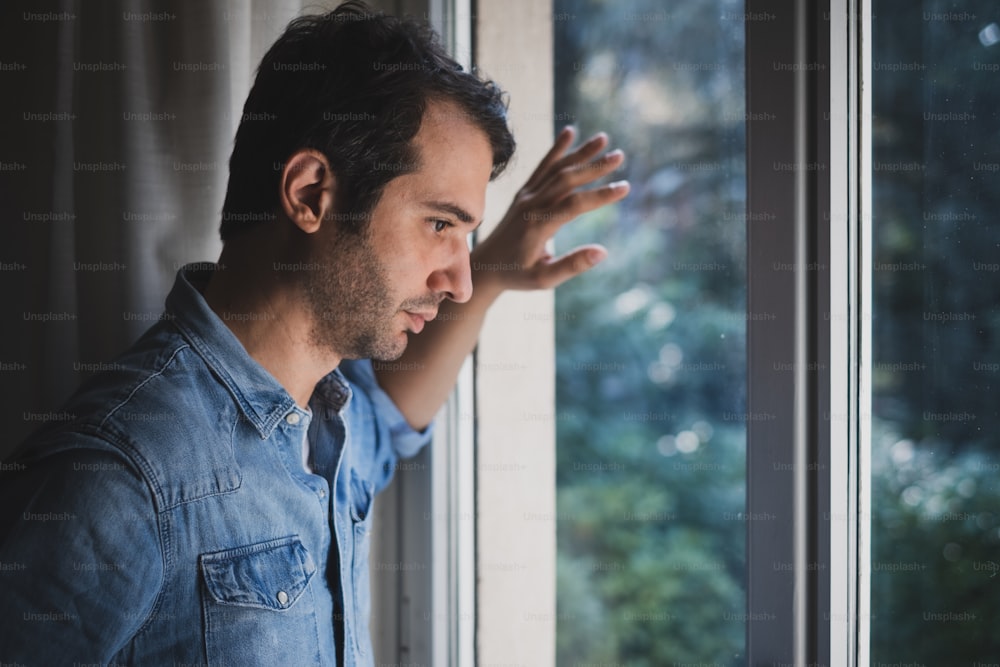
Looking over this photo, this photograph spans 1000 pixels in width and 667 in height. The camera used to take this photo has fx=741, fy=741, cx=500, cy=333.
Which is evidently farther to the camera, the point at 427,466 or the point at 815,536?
the point at 427,466

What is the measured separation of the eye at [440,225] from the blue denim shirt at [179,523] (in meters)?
0.28

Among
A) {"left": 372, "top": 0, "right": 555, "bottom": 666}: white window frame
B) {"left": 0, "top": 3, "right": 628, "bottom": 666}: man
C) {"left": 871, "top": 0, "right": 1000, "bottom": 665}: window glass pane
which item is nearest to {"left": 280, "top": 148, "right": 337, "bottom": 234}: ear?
{"left": 0, "top": 3, "right": 628, "bottom": 666}: man

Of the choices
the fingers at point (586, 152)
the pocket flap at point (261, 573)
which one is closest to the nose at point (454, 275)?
the fingers at point (586, 152)

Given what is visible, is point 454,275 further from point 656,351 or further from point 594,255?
point 656,351

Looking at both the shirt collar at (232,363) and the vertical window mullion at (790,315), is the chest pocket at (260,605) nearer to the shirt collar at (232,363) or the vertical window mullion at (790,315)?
the shirt collar at (232,363)

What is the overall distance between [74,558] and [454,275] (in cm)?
53

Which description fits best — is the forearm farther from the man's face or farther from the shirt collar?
the shirt collar

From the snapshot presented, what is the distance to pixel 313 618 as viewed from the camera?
2.95 feet

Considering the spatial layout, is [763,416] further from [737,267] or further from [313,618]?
[313,618]

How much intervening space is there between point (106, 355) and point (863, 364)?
104 centimetres

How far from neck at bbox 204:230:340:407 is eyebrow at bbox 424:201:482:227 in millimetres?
201

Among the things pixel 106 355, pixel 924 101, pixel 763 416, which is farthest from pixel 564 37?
pixel 106 355

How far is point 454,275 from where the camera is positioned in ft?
3.26

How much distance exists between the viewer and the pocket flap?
80 centimetres
